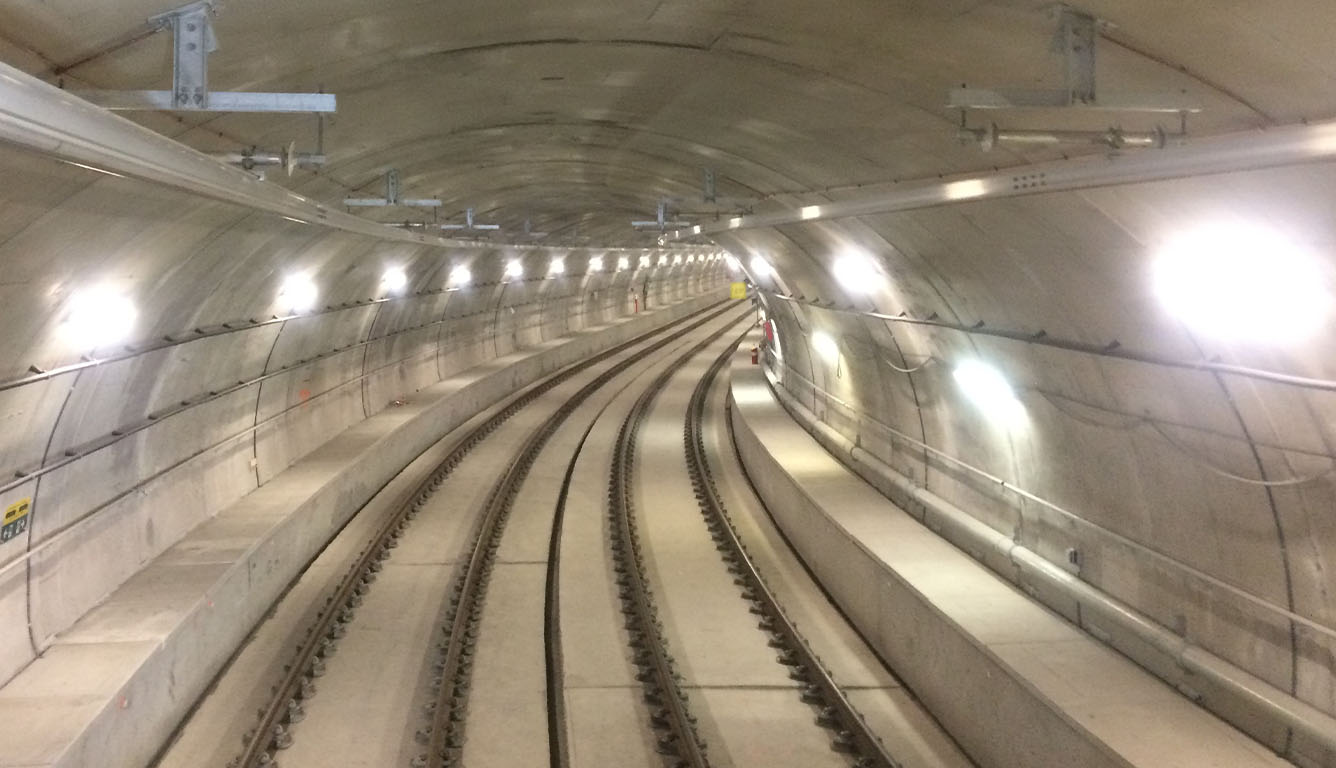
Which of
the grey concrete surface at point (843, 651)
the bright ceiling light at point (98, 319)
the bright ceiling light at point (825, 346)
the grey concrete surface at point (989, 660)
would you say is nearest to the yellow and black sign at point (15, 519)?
the bright ceiling light at point (98, 319)

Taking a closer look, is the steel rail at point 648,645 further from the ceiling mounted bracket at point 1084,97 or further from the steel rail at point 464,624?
the ceiling mounted bracket at point 1084,97

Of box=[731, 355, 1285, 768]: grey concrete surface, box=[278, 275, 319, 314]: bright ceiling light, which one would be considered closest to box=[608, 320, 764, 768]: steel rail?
box=[731, 355, 1285, 768]: grey concrete surface

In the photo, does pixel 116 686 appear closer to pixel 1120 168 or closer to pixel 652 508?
pixel 1120 168

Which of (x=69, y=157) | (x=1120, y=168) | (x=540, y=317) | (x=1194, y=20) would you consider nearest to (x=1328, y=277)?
(x=1120, y=168)

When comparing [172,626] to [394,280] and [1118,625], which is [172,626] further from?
[394,280]

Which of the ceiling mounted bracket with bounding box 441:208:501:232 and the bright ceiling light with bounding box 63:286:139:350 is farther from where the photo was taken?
the ceiling mounted bracket with bounding box 441:208:501:232

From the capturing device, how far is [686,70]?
23.9 feet

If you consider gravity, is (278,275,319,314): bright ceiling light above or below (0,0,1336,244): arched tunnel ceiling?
below

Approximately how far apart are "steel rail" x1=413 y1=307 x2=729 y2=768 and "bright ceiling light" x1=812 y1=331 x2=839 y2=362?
5.20 meters

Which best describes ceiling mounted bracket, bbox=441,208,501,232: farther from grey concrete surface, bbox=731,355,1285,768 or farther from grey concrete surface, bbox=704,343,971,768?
grey concrete surface, bbox=731,355,1285,768

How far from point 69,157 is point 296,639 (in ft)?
22.0

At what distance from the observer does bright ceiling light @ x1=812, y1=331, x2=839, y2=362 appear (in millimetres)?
14648

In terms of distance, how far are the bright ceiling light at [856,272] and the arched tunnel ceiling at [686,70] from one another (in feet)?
3.21

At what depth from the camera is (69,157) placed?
4.02 meters
